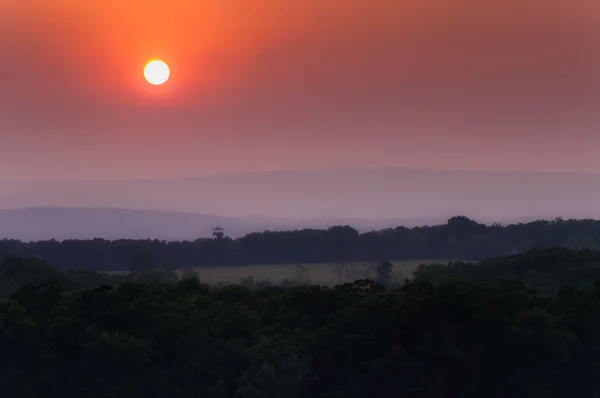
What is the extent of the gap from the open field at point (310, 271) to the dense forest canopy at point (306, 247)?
3.90 meters

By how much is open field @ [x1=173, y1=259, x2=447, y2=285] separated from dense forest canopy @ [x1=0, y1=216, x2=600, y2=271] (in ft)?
12.8

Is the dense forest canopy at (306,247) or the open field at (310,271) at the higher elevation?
the dense forest canopy at (306,247)

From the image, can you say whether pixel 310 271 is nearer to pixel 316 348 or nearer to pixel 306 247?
pixel 306 247

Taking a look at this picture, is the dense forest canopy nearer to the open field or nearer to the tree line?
the open field

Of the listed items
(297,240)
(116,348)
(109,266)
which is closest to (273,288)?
(116,348)

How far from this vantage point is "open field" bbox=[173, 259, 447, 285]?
320ft

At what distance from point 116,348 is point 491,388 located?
50.7 feet

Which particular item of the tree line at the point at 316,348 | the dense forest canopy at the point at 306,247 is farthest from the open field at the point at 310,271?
the tree line at the point at 316,348

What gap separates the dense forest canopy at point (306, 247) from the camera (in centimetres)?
12281

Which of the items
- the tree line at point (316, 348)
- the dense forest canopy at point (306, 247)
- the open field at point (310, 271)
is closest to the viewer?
the tree line at point (316, 348)

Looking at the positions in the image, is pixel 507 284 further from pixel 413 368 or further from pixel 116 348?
pixel 116 348

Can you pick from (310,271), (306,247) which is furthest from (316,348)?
(306,247)

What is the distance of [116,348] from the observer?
4741 centimetres

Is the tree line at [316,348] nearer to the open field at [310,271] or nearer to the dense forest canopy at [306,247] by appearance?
the open field at [310,271]
